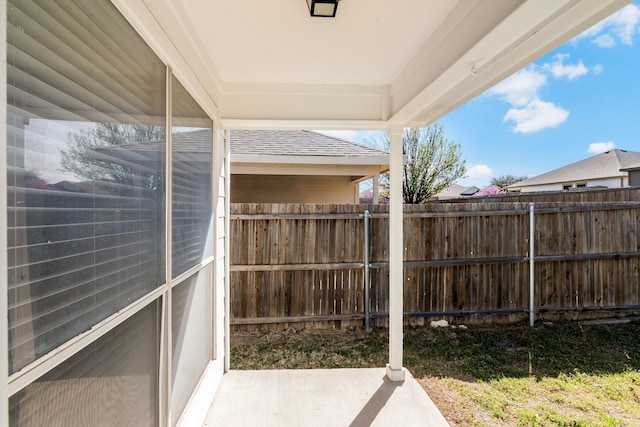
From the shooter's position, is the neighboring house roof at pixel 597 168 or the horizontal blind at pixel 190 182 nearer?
the horizontal blind at pixel 190 182

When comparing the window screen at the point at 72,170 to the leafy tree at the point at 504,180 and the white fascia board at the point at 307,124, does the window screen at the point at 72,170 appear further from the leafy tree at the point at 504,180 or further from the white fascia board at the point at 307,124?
the leafy tree at the point at 504,180

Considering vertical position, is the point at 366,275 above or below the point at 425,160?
below

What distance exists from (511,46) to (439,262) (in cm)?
319

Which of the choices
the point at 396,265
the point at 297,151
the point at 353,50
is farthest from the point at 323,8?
the point at 297,151

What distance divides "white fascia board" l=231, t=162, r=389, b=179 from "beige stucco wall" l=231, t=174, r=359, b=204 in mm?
1042

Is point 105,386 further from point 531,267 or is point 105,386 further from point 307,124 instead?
point 531,267

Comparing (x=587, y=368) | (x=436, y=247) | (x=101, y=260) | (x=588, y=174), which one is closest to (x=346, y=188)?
(x=436, y=247)

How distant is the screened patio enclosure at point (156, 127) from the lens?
0.79 m

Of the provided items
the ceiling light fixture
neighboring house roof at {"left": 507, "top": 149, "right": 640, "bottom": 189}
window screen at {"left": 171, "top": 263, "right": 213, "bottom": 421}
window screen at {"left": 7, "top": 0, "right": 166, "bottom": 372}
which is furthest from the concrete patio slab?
neighboring house roof at {"left": 507, "top": 149, "right": 640, "bottom": 189}

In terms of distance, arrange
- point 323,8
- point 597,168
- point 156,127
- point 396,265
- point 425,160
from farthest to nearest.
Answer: point 597,168, point 425,160, point 396,265, point 323,8, point 156,127

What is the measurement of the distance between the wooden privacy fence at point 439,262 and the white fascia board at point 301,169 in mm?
1660

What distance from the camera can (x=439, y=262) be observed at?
439 centimetres

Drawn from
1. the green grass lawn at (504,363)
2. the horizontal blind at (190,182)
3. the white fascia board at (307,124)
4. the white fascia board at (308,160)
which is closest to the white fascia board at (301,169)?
the white fascia board at (308,160)

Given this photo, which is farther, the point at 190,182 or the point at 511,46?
the point at 190,182
